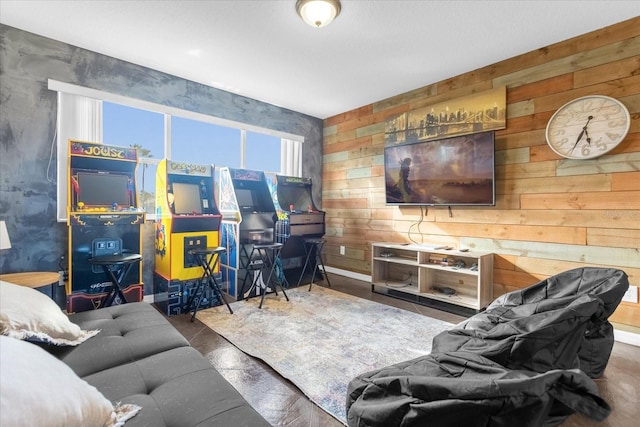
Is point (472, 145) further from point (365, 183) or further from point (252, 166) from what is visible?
point (252, 166)

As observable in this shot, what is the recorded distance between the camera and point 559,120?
9.62 ft

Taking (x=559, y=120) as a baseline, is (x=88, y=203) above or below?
below

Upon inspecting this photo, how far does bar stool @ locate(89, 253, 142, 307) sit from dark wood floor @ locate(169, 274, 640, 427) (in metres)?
0.64

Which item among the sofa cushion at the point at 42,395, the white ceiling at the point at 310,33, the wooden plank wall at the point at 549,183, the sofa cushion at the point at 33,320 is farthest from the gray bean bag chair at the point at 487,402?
the wooden plank wall at the point at 549,183

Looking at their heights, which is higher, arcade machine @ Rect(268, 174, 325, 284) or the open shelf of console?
arcade machine @ Rect(268, 174, 325, 284)

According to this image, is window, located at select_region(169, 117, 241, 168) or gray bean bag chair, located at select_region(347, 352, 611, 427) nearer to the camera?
gray bean bag chair, located at select_region(347, 352, 611, 427)

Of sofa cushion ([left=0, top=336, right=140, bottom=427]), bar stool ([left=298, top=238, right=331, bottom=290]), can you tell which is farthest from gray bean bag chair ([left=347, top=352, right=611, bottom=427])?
bar stool ([left=298, top=238, right=331, bottom=290])

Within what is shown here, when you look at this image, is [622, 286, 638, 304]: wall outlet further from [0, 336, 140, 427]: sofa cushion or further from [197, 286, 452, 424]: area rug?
[0, 336, 140, 427]: sofa cushion

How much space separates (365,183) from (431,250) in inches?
64.8

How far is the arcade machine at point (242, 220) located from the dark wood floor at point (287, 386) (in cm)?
99

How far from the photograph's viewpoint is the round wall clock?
2.63 m

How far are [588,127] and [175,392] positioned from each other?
3.69 m

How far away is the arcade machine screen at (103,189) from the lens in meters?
2.83

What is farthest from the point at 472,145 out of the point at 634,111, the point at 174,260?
the point at 174,260
